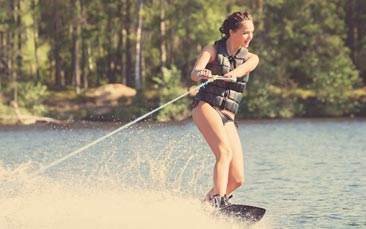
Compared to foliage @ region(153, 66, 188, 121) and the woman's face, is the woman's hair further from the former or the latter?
foliage @ region(153, 66, 188, 121)

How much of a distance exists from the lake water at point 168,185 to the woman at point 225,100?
48 cm

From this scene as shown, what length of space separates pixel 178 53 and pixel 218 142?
1775 inches

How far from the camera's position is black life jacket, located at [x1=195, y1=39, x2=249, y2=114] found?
992cm

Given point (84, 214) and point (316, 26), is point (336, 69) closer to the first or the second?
point (316, 26)

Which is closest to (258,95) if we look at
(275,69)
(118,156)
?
(275,69)

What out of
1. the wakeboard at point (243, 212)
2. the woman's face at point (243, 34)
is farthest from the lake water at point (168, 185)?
the woman's face at point (243, 34)

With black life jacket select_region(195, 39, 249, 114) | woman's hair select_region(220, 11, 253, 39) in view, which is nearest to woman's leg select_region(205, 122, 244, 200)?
black life jacket select_region(195, 39, 249, 114)

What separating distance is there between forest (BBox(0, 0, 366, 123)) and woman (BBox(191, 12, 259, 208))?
106 feet

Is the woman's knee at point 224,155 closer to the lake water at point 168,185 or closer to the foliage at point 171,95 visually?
the lake water at point 168,185

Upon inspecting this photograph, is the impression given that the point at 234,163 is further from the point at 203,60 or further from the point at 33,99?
the point at 33,99

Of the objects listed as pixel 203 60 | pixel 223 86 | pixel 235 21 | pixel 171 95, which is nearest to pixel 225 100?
pixel 223 86

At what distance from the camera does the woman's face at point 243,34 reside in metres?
9.88

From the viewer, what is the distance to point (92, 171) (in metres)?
18.1

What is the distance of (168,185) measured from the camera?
15461 millimetres
